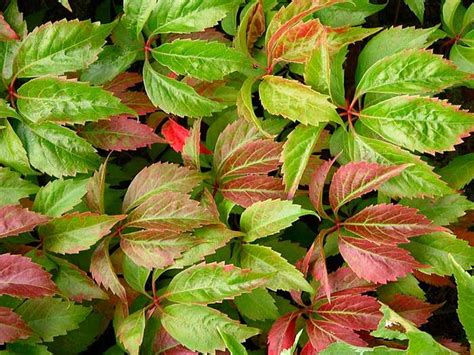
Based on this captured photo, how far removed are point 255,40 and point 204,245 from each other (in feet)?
1.07

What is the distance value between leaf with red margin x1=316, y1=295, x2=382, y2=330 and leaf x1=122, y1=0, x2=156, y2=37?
49 centimetres

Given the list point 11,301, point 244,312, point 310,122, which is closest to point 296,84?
point 310,122

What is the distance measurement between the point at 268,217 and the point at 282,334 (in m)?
0.17

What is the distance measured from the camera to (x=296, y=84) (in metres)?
0.89

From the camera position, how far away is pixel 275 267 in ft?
2.96

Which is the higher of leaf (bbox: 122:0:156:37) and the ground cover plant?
leaf (bbox: 122:0:156:37)

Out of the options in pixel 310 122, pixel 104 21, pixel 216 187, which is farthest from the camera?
pixel 104 21

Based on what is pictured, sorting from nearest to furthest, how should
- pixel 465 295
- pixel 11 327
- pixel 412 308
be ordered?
pixel 465 295
pixel 11 327
pixel 412 308

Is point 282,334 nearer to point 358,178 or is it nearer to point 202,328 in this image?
point 202,328

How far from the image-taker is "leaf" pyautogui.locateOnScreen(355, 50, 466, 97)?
874 mm


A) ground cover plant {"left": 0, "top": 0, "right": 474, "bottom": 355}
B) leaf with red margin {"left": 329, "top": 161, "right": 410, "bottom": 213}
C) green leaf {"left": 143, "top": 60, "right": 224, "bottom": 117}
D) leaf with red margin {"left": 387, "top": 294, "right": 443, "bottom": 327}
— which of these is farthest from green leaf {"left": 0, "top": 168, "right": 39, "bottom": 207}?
leaf with red margin {"left": 387, "top": 294, "right": 443, "bottom": 327}

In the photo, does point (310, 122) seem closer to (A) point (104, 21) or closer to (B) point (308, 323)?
(B) point (308, 323)

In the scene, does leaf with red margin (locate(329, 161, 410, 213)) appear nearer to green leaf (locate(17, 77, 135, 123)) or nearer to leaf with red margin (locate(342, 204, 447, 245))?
leaf with red margin (locate(342, 204, 447, 245))

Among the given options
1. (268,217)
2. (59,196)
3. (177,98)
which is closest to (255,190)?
(268,217)
